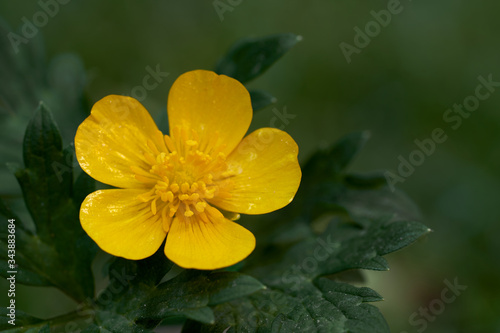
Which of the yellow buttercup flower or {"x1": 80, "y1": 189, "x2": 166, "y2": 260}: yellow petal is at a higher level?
the yellow buttercup flower

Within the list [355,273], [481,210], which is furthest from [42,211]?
[481,210]

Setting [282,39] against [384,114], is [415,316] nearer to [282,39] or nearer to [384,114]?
[384,114]

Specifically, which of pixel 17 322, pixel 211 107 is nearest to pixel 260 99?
pixel 211 107

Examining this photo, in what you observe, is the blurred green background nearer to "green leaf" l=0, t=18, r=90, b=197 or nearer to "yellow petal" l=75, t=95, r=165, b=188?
"green leaf" l=0, t=18, r=90, b=197

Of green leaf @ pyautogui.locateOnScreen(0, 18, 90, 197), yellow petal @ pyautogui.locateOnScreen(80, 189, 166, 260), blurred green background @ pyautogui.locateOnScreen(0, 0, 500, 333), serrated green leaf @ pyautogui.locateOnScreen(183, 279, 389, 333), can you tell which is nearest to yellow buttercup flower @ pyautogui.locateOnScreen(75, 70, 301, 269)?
yellow petal @ pyautogui.locateOnScreen(80, 189, 166, 260)

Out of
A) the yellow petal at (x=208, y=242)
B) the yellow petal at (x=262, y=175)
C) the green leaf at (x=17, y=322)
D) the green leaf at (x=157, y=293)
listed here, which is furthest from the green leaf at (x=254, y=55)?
the green leaf at (x=17, y=322)
